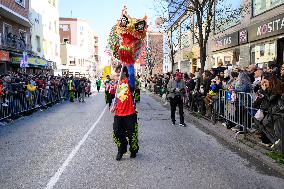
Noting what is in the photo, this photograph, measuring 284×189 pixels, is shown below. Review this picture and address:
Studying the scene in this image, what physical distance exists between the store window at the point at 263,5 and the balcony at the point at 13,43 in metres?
16.9

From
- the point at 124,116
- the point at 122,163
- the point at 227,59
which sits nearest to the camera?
the point at 122,163

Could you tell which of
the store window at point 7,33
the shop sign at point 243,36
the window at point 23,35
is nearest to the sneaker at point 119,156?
the shop sign at point 243,36

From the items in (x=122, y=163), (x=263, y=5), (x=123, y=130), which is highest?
(x=263, y=5)

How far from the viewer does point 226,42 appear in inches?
852

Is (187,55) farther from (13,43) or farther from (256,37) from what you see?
(256,37)

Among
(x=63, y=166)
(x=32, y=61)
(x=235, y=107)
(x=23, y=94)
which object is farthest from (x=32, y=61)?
(x=63, y=166)

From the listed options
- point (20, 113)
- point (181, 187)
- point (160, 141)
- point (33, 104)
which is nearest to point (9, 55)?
point (33, 104)

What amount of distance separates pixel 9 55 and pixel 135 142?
2196 cm

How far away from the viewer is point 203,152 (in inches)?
311

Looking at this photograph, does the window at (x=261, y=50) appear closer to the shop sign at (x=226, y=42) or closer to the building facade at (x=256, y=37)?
the building facade at (x=256, y=37)

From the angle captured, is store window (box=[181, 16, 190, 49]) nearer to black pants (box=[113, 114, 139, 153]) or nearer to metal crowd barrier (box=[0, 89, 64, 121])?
metal crowd barrier (box=[0, 89, 64, 121])

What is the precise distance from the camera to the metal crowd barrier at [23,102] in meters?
13.4

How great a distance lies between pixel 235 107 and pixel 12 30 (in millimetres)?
24722

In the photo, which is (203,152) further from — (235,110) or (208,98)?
(208,98)
